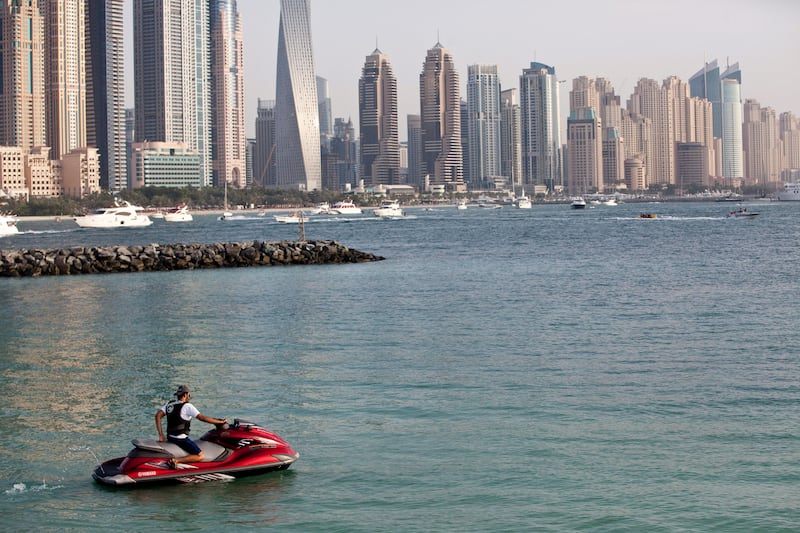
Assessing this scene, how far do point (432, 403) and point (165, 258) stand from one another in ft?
132

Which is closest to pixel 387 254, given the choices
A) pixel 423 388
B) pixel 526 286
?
pixel 526 286

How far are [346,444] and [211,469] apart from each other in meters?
2.39

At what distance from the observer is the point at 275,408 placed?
737 inches

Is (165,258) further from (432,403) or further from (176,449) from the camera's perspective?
(176,449)

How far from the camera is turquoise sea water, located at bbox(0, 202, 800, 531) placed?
13391mm

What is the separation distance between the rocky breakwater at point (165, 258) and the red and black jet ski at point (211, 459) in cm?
4160

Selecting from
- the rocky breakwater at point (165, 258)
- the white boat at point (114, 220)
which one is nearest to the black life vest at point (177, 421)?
the rocky breakwater at point (165, 258)

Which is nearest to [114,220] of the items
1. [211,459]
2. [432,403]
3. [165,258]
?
[165,258]

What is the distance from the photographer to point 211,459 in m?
14.5

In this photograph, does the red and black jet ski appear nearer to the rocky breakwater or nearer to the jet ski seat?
the jet ski seat

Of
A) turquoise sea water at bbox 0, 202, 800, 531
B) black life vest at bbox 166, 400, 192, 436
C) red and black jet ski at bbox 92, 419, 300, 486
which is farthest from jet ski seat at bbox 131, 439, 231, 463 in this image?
turquoise sea water at bbox 0, 202, 800, 531

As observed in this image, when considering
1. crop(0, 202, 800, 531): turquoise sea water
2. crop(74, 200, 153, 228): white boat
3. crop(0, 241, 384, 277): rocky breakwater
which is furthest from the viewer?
crop(74, 200, 153, 228): white boat

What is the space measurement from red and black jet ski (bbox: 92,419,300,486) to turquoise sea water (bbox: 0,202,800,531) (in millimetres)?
185

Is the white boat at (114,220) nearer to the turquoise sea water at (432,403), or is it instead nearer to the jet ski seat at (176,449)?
the turquoise sea water at (432,403)
